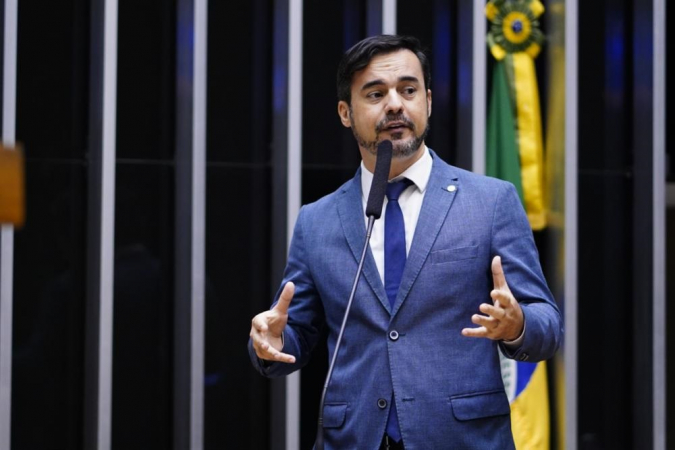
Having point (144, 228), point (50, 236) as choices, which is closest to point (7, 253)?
point (50, 236)

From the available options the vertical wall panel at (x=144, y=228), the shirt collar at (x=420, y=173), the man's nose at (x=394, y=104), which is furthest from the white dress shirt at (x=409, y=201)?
the vertical wall panel at (x=144, y=228)

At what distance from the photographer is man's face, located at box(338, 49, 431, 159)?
227 cm

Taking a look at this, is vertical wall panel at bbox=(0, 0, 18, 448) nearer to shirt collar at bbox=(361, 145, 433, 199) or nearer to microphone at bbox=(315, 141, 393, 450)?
shirt collar at bbox=(361, 145, 433, 199)

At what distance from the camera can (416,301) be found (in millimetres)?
2137

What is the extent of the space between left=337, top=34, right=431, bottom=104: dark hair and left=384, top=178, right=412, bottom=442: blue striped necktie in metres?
0.31

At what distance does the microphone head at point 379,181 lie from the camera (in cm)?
194

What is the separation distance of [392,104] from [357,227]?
0.99 feet

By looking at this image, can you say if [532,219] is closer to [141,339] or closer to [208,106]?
[208,106]

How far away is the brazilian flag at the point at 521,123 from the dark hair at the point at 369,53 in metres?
2.22

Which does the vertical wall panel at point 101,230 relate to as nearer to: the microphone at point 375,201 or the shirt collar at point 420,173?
the shirt collar at point 420,173

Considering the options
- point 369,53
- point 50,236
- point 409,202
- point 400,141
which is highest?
point 369,53

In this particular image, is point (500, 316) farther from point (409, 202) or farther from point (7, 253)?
point (7, 253)

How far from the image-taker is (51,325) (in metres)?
4.11

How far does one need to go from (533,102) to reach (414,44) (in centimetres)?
233
